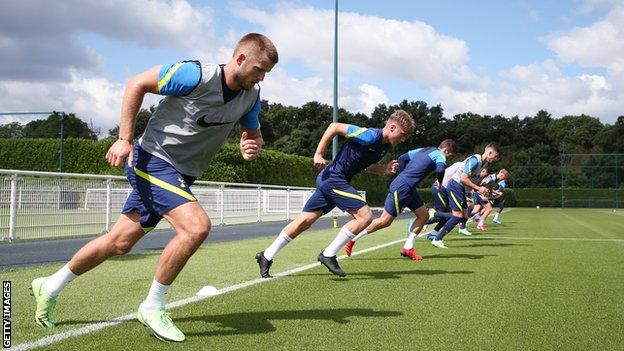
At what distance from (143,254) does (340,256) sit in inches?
118

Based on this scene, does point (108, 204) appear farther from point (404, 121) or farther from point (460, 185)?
point (404, 121)

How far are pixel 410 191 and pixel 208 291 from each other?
407cm

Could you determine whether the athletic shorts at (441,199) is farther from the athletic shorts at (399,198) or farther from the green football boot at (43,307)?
the green football boot at (43,307)

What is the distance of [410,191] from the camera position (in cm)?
849

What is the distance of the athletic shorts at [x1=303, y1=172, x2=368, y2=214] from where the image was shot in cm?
662

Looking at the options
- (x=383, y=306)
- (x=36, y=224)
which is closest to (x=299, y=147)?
(x=36, y=224)

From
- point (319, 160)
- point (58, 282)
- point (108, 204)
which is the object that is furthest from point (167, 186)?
point (108, 204)

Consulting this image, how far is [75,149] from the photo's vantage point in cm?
2791

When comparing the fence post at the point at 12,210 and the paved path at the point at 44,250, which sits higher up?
the fence post at the point at 12,210

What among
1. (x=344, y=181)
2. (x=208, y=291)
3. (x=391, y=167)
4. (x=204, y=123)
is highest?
(x=204, y=123)

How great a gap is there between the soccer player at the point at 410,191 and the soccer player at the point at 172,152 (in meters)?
4.62

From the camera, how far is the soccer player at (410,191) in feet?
27.0

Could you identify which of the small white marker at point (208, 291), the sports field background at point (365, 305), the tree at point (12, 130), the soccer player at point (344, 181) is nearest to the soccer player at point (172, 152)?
the sports field background at point (365, 305)

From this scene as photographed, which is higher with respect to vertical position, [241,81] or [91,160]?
[241,81]
